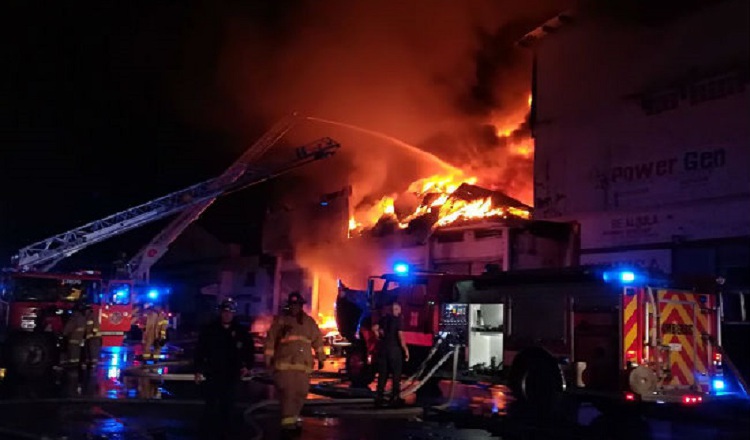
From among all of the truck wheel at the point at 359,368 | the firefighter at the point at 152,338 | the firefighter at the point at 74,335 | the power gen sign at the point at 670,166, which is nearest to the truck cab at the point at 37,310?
the firefighter at the point at 74,335

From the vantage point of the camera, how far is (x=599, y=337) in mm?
9328

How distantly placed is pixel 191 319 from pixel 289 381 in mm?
32156

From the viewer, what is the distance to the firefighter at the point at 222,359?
25.1 feet

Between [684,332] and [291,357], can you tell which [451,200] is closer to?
[684,332]

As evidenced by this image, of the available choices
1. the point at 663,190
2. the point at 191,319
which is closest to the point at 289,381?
the point at 663,190

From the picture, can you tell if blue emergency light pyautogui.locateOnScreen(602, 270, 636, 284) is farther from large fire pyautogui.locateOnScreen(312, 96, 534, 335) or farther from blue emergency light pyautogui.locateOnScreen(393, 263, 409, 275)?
large fire pyautogui.locateOnScreen(312, 96, 534, 335)

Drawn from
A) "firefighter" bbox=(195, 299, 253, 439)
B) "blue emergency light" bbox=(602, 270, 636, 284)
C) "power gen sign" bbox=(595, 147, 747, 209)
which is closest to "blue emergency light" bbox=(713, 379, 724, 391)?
"blue emergency light" bbox=(602, 270, 636, 284)

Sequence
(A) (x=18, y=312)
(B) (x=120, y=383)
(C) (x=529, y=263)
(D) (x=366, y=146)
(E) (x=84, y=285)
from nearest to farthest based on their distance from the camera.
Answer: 1. (B) (x=120, y=383)
2. (A) (x=18, y=312)
3. (E) (x=84, y=285)
4. (C) (x=529, y=263)
5. (D) (x=366, y=146)

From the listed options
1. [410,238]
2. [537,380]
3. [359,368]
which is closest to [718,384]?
[537,380]

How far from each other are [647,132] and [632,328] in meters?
9.68

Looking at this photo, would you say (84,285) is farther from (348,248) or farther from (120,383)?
(348,248)

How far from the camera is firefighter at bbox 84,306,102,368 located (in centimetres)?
1498

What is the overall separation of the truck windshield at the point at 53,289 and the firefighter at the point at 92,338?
737 millimetres

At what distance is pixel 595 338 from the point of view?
939 centimetres
